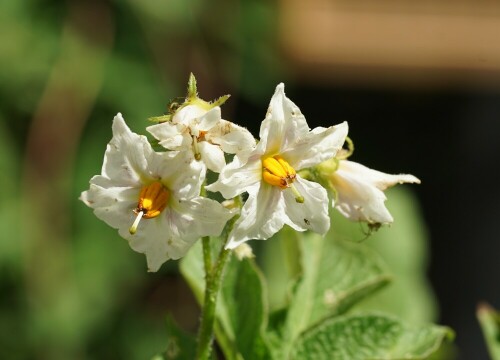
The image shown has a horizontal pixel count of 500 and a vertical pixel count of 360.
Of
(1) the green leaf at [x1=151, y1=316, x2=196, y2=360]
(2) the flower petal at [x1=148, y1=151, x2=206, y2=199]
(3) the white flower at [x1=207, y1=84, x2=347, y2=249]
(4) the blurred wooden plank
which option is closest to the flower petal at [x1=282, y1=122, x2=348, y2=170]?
(3) the white flower at [x1=207, y1=84, x2=347, y2=249]

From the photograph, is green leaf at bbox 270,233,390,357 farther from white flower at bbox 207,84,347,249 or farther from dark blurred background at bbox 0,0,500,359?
dark blurred background at bbox 0,0,500,359

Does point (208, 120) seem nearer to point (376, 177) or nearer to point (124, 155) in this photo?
point (124, 155)

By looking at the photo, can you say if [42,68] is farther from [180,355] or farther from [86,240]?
[180,355]

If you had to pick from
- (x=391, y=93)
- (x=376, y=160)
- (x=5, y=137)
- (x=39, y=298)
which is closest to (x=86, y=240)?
(x=39, y=298)

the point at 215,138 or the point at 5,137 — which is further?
the point at 5,137

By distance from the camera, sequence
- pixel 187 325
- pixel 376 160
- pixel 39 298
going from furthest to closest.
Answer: pixel 376 160 → pixel 187 325 → pixel 39 298

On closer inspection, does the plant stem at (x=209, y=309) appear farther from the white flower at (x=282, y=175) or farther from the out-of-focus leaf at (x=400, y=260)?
the out-of-focus leaf at (x=400, y=260)

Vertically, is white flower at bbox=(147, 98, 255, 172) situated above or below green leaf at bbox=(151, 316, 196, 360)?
above
